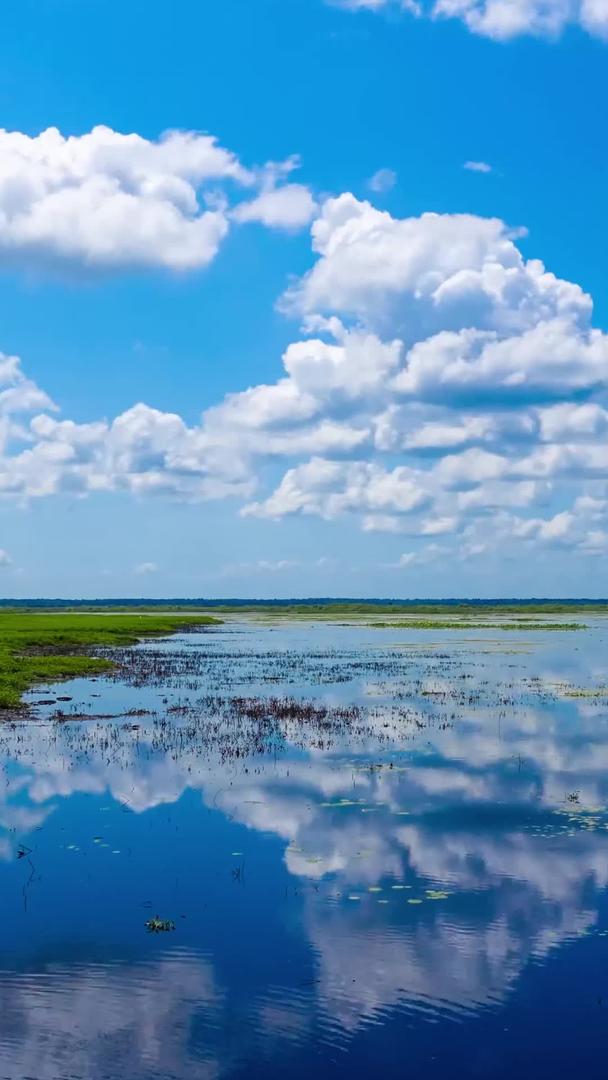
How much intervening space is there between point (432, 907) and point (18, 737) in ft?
61.7

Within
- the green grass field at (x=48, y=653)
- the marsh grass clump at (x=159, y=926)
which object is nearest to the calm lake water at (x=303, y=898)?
the marsh grass clump at (x=159, y=926)

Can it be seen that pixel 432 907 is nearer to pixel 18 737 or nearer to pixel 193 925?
pixel 193 925

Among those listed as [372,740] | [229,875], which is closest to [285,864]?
[229,875]

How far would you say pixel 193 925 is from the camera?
13.5 meters

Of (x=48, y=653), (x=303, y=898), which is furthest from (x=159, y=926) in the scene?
(x=48, y=653)

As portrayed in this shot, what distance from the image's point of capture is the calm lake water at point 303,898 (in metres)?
10.0

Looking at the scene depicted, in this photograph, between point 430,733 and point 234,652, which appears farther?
point 234,652

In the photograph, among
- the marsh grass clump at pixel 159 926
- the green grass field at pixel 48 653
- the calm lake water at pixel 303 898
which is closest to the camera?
the calm lake water at pixel 303 898

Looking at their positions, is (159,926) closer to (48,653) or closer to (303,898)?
(303,898)

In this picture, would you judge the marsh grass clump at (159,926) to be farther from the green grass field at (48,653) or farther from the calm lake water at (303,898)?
the green grass field at (48,653)

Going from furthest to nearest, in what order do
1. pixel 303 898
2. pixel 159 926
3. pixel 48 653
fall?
pixel 48 653 < pixel 303 898 < pixel 159 926

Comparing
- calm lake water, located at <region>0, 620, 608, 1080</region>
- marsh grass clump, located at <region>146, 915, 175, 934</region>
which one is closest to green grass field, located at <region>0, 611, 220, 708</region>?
calm lake water, located at <region>0, 620, 608, 1080</region>

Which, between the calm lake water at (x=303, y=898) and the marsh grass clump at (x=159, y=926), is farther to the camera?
the marsh grass clump at (x=159, y=926)

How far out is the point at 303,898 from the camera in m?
14.6
